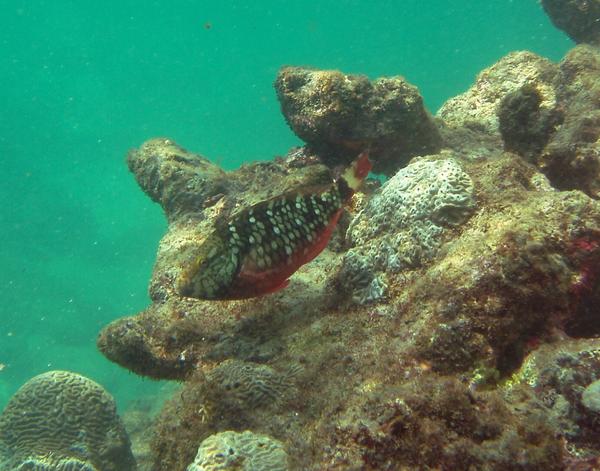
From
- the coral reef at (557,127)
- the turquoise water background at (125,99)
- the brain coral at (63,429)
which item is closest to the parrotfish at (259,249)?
the coral reef at (557,127)

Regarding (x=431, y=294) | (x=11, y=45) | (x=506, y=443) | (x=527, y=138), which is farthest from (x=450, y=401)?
(x=11, y=45)

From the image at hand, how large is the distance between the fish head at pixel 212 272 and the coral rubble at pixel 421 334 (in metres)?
0.70

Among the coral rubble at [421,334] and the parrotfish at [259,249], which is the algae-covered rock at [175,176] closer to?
the coral rubble at [421,334]

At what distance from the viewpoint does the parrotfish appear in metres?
4.16

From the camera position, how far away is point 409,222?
4.75 meters

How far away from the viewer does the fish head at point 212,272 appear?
416 centimetres

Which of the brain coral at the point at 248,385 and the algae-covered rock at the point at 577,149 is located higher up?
the algae-covered rock at the point at 577,149

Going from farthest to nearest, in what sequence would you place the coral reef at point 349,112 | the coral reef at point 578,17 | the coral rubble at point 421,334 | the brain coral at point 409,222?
the coral reef at point 578,17 < the coral reef at point 349,112 < the brain coral at point 409,222 < the coral rubble at point 421,334

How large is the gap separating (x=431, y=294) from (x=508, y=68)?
830cm

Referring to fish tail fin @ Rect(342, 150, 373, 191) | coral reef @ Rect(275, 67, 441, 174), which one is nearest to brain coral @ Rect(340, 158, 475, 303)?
fish tail fin @ Rect(342, 150, 373, 191)

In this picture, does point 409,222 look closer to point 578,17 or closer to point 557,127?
point 557,127

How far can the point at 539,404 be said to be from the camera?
9.07 ft

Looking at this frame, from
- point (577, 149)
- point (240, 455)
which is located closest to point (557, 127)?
point (577, 149)

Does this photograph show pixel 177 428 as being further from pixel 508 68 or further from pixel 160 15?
pixel 160 15
